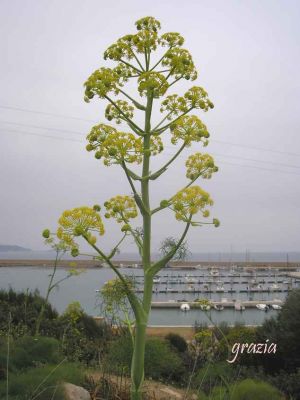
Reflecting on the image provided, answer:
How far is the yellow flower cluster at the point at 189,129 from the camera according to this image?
364cm

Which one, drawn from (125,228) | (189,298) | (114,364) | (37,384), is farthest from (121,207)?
(189,298)

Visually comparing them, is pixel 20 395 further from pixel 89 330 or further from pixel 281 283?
pixel 281 283

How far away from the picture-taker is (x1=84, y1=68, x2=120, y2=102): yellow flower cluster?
3584mm

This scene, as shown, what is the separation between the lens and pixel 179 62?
143 inches

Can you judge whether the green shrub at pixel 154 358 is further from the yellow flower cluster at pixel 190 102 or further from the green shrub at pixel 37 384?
the yellow flower cluster at pixel 190 102

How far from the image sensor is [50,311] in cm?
1589

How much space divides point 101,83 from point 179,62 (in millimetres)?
693

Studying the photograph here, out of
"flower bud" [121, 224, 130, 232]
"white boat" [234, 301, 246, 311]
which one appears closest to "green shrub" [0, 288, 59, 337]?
"flower bud" [121, 224, 130, 232]

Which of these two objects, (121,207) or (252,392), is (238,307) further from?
(121,207)

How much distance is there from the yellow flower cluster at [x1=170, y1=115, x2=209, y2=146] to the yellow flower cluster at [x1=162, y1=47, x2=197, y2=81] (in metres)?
0.40

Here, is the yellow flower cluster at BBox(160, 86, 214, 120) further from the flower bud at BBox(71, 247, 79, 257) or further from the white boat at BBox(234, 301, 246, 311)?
the white boat at BBox(234, 301, 246, 311)

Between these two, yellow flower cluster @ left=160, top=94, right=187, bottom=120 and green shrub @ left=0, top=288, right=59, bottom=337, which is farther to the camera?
green shrub @ left=0, top=288, right=59, bottom=337

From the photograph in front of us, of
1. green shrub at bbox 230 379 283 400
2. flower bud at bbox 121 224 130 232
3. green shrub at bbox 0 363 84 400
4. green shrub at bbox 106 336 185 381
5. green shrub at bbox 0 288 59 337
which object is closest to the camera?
flower bud at bbox 121 224 130 232

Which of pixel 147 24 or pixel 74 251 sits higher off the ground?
pixel 147 24
